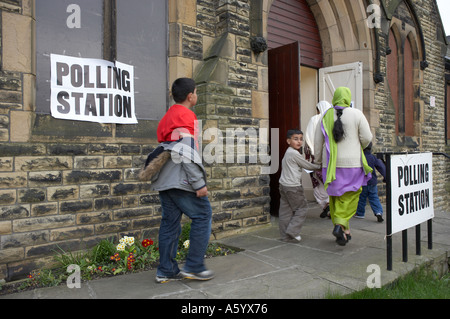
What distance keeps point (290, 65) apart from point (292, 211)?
2407 mm

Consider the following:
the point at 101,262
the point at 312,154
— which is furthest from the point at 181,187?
the point at 312,154

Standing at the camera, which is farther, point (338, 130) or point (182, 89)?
point (338, 130)

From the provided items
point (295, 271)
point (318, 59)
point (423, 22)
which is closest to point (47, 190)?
point (295, 271)

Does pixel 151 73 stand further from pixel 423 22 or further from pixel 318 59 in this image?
pixel 423 22

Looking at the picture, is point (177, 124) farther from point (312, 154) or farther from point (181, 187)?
point (312, 154)

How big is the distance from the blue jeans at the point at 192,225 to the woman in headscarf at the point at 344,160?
66.7 inches

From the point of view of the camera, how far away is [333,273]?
3.26 m

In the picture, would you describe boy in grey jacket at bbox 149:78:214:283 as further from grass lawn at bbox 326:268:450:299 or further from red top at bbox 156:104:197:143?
grass lawn at bbox 326:268:450:299

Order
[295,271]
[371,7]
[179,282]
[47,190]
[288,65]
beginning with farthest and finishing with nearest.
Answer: [371,7]
[288,65]
[47,190]
[295,271]
[179,282]

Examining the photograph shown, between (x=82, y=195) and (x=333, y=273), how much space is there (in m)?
2.68

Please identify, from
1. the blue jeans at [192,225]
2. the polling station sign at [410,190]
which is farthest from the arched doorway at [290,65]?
the blue jeans at [192,225]

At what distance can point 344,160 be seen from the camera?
4000 millimetres

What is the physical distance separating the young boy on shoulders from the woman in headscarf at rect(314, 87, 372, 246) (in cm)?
28

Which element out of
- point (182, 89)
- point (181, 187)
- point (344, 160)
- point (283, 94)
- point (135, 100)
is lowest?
point (181, 187)
